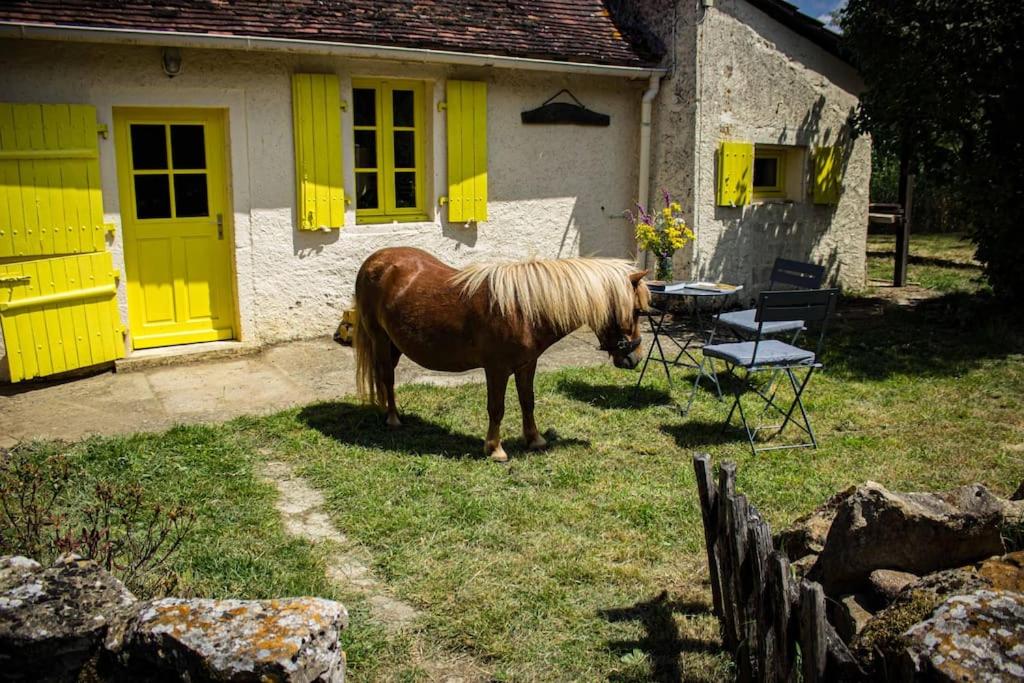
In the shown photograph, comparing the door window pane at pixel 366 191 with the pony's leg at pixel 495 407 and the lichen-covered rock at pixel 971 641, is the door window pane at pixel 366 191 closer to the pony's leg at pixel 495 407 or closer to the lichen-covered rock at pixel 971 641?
the pony's leg at pixel 495 407

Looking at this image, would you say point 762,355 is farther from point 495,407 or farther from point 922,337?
point 922,337

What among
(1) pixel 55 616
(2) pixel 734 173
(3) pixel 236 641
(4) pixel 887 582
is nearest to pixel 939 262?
(2) pixel 734 173

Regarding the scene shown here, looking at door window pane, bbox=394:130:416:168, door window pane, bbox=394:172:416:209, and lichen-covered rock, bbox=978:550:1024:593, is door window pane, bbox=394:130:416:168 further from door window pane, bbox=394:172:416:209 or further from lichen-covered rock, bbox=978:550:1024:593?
lichen-covered rock, bbox=978:550:1024:593

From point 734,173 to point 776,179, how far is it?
147cm

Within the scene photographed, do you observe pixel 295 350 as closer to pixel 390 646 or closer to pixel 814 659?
pixel 390 646

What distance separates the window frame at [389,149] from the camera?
30.2 ft

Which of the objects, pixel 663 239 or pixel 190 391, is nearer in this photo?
pixel 190 391

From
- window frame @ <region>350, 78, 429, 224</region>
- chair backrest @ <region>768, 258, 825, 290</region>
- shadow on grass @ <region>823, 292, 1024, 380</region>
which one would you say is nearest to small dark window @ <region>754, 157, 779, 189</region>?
shadow on grass @ <region>823, 292, 1024, 380</region>

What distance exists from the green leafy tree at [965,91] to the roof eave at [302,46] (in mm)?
2428

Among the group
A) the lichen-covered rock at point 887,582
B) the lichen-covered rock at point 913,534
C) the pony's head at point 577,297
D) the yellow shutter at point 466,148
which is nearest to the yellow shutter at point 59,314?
the yellow shutter at point 466,148

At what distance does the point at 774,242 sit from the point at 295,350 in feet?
20.8

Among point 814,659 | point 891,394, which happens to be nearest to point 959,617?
point 814,659

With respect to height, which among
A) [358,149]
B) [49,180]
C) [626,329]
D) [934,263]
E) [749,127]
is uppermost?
[749,127]

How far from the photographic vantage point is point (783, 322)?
21.0 ft
